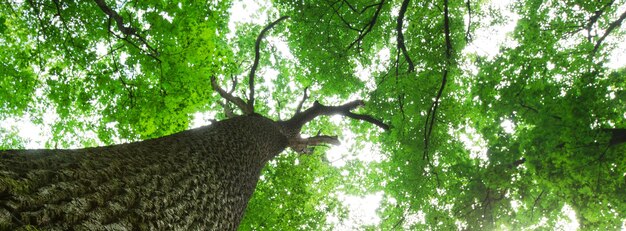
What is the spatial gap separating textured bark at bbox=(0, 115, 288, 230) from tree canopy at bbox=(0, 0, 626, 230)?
3.00 m

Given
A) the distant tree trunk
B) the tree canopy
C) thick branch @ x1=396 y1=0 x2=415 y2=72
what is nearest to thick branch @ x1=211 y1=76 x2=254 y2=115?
the tree canopy

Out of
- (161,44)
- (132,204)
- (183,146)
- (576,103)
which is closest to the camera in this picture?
(132,204)

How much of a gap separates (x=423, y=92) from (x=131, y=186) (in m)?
6.09

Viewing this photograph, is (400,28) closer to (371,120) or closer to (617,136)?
(371,120)

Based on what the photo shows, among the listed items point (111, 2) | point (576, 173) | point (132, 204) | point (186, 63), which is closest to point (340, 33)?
point (186, 63)

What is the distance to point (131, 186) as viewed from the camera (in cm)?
247

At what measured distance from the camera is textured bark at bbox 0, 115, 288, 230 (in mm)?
1705

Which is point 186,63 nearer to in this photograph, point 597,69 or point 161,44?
point 161,44

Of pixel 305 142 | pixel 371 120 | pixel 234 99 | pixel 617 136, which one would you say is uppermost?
pixel 371 120

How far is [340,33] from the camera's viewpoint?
351 inches

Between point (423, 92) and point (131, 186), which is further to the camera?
point (423, 92)

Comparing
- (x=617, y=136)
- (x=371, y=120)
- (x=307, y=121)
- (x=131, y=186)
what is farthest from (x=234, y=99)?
(x=617, y=136)

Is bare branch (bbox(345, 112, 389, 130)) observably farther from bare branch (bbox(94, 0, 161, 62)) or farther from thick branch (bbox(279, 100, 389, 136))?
bare branch (bbox(94, 0, 161, 62))

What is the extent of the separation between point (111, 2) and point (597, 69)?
28.1 feet
